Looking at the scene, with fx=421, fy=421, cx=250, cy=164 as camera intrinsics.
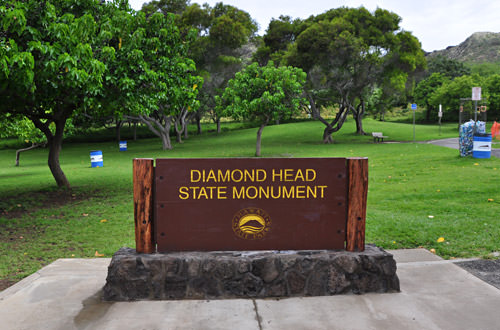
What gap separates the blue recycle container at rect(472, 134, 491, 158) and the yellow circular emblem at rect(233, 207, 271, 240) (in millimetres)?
14023

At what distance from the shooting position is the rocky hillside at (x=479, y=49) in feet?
509

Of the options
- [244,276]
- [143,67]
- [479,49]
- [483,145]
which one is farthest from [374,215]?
[479,49]

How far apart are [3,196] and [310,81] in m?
24.0

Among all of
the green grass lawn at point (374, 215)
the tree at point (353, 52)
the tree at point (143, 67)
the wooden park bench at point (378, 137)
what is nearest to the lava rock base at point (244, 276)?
the green grass lawn at point (374, 215)

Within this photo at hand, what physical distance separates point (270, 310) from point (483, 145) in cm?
1467

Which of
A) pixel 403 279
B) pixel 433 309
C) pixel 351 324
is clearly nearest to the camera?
pixel 351 324

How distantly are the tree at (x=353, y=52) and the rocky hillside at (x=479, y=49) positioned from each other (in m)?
136

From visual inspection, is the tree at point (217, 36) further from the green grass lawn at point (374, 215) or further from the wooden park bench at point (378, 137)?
the green grass lawn at point (374, 215)

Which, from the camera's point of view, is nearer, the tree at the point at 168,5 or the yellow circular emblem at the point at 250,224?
the yellow circular emblem at the point at 250,224

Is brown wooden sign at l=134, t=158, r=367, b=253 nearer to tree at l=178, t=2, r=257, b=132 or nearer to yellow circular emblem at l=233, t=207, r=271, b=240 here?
yellow circular emblem at l=233, t=207, r=271, b=240

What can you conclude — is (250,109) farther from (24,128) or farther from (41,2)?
(41,2)

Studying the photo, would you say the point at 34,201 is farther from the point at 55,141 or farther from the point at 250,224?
the point at 250,224

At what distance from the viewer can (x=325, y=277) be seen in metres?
4.17

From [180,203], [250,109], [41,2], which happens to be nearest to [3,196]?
[41,2]
